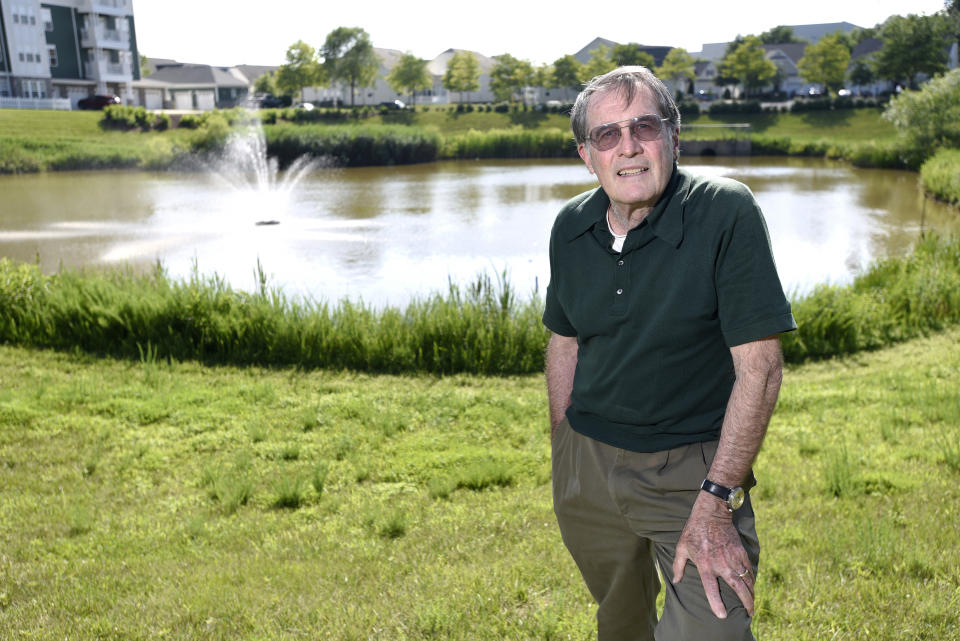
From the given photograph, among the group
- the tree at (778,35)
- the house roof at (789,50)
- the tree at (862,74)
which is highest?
the tree at (778,35)

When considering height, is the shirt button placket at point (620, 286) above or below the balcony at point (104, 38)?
below

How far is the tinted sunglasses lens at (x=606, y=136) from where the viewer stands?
2260 millimetres

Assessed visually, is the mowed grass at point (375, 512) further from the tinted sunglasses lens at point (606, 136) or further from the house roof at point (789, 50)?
the house roof at point (789, 50)

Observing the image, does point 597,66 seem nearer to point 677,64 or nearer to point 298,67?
point 677,64

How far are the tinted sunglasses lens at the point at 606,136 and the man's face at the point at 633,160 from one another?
13mm

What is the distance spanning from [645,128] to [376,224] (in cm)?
2024

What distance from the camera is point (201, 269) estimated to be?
51.9 feet

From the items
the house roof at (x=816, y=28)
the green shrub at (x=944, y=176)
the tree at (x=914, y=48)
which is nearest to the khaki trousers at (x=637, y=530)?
the green shrub at (x=944, y=176)

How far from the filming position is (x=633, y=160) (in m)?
2.22

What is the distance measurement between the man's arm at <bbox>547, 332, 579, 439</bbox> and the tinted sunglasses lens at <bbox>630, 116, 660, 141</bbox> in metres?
0.70

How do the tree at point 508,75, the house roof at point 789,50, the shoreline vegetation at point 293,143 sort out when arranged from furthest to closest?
the house roof at point 789,50, the tree at point 508,75, the shoreline vegetation at point 293,143

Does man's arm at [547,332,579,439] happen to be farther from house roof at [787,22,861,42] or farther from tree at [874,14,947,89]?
house roof at [787,22,861,42]

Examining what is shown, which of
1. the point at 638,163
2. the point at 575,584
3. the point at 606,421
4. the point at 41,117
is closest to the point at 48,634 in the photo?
the point at 575,584

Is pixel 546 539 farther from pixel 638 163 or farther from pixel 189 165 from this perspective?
pixel 189 165
